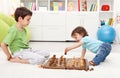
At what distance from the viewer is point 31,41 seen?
5.64 m

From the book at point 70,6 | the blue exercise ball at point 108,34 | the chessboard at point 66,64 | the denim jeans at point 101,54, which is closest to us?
the chessboard at point 66,64

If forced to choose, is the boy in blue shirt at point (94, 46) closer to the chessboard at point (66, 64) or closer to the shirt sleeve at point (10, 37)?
the chessboard at point (66, 64)

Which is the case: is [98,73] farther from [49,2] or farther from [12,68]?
[49,2]

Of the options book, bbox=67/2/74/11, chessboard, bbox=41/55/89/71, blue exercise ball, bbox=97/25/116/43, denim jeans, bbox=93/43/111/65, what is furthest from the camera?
book, bbox=67/2/74/11

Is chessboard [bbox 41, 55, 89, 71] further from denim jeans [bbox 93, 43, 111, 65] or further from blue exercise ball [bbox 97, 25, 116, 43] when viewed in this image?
blue exercise ball [bbox 97, 25, 116, 43]

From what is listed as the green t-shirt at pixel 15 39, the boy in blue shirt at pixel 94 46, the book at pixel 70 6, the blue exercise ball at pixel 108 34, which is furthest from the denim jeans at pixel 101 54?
the book at pixel 70 6

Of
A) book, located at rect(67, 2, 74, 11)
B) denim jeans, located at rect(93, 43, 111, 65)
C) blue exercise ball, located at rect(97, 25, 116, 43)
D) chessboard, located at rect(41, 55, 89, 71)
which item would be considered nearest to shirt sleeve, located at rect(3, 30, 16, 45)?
chessboard, located at rect(41, 55, 89, 71)

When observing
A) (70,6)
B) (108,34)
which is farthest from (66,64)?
(70,6)

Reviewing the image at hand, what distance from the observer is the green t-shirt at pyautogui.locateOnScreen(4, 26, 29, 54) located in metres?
2.81

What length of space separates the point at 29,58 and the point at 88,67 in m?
0.67

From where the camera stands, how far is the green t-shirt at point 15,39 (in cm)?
281

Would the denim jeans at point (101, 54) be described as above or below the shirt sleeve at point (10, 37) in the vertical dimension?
below

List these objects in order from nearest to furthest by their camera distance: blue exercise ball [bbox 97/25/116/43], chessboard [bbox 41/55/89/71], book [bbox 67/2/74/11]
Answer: chessboard [bbox 41/55/89/71] → blue exercise ball [bbox 97/25/116/43] → book [bbox 67/2/74/11]

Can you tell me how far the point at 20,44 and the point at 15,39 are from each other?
101 millimetres
